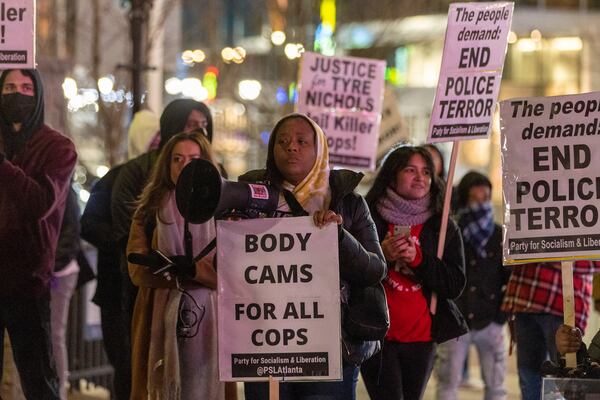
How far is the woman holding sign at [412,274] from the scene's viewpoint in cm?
812

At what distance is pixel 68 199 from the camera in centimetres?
941

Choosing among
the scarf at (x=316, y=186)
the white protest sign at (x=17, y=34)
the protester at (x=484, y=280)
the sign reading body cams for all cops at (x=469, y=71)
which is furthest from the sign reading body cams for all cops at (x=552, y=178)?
the protester at (x=484, y=280)

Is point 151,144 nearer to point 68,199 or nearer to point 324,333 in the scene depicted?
point 68,199

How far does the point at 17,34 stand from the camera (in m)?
8.58

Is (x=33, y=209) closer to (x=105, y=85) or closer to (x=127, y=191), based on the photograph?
(x=127, y=191)

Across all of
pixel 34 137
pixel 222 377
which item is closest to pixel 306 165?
pixel 222 377

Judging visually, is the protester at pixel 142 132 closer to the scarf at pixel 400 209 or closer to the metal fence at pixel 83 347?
the metal fence at pixel 83 347

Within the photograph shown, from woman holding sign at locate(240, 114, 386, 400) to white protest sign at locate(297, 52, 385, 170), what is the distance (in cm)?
578

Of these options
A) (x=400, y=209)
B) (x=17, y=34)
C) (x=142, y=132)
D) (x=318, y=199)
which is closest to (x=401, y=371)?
(x=400, y=209)

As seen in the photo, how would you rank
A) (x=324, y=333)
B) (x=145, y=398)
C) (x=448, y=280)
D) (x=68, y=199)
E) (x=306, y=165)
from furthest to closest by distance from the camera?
1. (x=68, y=199)
2. (x=448, y=280)
3. (x=145, y=398)
4. (x=306, y=165)
5. (x=324, y=333)

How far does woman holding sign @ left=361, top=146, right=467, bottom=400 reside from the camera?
26.7 feet

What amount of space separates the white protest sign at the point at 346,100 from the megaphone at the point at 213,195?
241 inches

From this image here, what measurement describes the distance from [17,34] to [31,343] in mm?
1923

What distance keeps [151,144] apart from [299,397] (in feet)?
11.5
